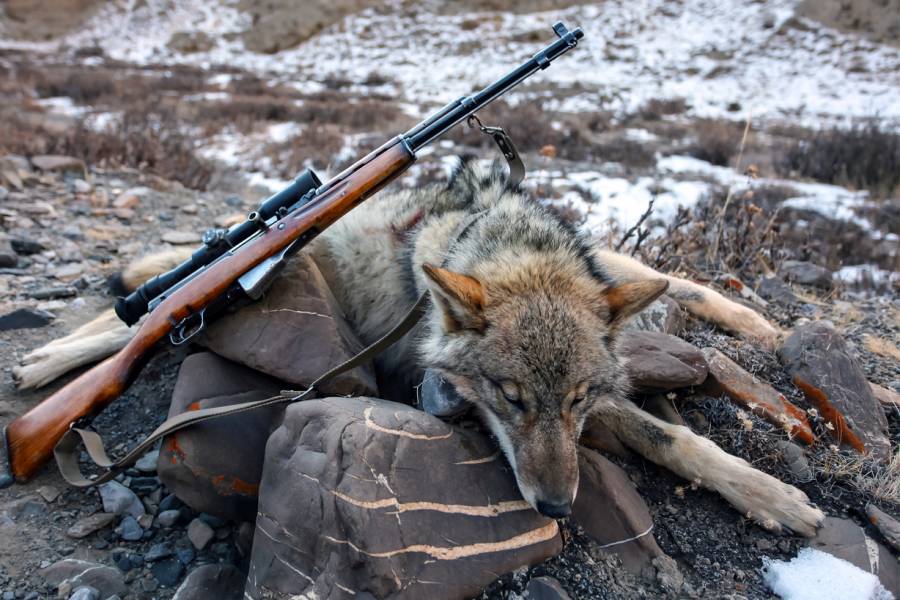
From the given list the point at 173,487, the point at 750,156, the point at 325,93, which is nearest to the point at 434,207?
the point at 173,487

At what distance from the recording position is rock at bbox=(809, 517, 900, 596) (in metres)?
2.70

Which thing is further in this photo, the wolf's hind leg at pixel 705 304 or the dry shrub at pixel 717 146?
the dry shrub at pixel 717 146

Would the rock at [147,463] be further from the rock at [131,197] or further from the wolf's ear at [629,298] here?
the rock at [131,197]

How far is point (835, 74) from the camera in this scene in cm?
2195

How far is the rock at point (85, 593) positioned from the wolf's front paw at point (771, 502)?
3120 mm

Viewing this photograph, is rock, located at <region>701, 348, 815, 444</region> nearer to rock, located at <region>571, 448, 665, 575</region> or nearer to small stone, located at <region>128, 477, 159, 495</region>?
rock, located at <region>571, 448, 665, 575</region>

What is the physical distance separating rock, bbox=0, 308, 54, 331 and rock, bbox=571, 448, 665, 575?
4505 millimetres

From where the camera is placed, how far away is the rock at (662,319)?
4043 mm

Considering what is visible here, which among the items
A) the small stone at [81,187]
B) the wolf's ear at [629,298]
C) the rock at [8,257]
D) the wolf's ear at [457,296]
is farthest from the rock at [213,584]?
the small stone at [81,187]

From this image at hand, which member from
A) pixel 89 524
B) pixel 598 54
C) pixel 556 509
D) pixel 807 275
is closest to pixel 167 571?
pixel 89 524

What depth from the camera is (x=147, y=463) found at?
12.1 ft

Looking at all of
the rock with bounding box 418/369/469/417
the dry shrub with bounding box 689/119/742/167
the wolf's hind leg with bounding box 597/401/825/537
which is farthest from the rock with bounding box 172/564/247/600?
the dry shrub with bounding box 689/119/742/167

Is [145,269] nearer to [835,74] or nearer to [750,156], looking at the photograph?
[750,156]

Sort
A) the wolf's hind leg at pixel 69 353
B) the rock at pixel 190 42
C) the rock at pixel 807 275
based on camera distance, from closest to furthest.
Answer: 1. the wolf's hind leg at pixel 69 353
2. the rock at pixel 807 275
3. the rock at pixel 190 42
